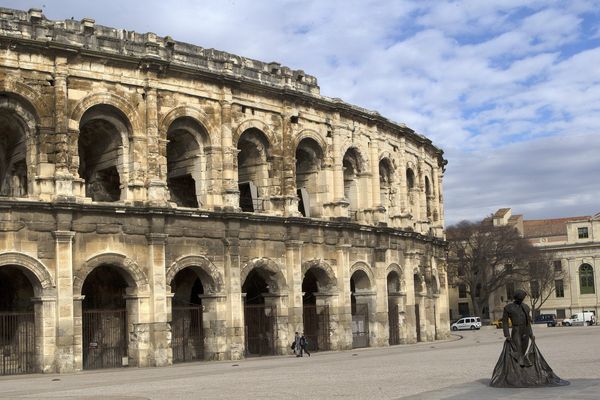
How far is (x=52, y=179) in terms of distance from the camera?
24688 millimetres

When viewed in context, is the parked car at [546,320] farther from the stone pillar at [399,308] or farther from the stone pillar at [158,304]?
the stone pillar at [158,304]

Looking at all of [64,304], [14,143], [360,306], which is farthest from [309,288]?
[14,143]

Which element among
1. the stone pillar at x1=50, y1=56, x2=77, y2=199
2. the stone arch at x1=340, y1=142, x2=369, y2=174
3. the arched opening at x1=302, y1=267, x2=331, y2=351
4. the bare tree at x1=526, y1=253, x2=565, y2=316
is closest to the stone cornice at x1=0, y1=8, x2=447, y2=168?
the stone pillar at x1=50, y1=56, x2=77, y2=199

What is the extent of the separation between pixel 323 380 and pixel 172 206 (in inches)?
422

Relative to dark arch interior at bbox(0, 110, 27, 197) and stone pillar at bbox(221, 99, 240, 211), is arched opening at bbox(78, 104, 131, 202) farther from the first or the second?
stone pillar at bbox(221, 99, 240, 211)

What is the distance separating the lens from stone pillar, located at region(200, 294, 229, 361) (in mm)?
27797

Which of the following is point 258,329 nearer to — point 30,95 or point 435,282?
point 30,95

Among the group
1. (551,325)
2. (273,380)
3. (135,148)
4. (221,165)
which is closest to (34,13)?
(135,148)

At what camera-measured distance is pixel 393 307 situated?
3662 centimetres

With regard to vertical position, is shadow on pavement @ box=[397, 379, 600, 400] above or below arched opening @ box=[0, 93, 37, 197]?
below

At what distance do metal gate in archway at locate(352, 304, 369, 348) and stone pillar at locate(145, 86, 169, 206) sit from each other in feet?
33.8

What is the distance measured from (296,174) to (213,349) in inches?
318

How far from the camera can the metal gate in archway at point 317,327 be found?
105ft

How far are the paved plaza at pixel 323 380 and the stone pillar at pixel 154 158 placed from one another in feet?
16.5
